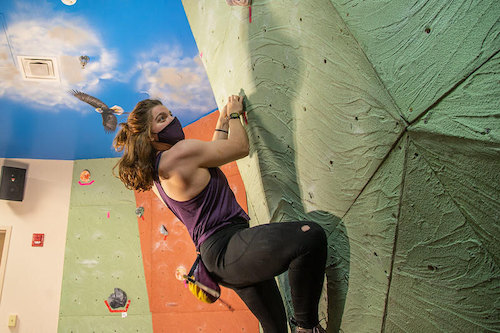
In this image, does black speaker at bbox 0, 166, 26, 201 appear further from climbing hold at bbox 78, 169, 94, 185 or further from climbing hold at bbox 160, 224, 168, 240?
climbing hold at bbox 160, 224, 168, 240

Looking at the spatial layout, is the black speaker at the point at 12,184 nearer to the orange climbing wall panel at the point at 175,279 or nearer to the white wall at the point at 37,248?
the white wall at the point at 37,248

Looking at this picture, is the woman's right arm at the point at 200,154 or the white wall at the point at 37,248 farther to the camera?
the white wall at the point at 37,248

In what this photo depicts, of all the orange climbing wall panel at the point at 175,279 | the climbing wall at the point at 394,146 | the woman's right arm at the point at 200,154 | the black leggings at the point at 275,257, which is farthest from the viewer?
the orange climbing wall panel at the point at 175,279

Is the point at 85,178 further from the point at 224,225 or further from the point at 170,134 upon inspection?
the point at 224,225

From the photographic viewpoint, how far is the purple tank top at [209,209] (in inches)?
62.3

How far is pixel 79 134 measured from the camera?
3.49 meters

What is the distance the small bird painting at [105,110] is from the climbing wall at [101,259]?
614 millimetres

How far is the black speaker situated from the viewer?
371 centimetres

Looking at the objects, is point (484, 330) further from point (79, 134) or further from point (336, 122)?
point (79, 134)

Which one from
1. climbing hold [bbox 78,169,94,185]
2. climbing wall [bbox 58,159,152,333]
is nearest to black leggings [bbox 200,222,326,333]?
climbing wall [bbox 58,159,152,333]

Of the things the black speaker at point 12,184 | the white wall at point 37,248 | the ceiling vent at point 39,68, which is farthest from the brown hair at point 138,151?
the black speaker at point 12,184

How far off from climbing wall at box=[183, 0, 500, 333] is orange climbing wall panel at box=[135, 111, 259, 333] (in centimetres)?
172

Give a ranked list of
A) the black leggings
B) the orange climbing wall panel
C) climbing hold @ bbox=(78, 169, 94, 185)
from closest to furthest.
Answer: the black leggings → the orange climbing wall panel → climbing hold @ bbox=(78, 169, 94, 185)

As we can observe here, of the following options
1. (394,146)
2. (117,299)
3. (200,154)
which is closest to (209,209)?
(200,154)
